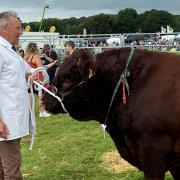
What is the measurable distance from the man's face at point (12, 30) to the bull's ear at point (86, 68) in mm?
868

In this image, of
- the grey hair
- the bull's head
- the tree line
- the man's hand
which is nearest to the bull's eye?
the bull's head

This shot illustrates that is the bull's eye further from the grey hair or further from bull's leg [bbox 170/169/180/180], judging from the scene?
bull's leg [bbox 170/169/180/180]

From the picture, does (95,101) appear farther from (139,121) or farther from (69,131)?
(69,131)

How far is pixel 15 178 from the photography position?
4141 millimetres

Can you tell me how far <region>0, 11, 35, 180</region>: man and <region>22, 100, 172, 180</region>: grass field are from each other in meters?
1.80

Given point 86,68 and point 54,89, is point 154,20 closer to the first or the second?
point 54,89

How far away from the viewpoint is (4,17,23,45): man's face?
3.99 metres

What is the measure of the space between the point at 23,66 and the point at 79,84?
3.03ft

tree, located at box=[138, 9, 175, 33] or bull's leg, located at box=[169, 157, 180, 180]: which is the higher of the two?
tree, located at box=[138, 9, 175, 33]

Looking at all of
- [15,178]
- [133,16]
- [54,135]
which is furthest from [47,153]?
[133,16]

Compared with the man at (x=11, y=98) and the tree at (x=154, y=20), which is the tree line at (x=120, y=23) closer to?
the tree at (x=154, y=20)

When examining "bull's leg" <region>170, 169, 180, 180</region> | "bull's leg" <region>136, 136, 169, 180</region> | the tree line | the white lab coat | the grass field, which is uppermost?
the tree line

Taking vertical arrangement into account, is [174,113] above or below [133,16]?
below

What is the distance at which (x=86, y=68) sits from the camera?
3504 mm
